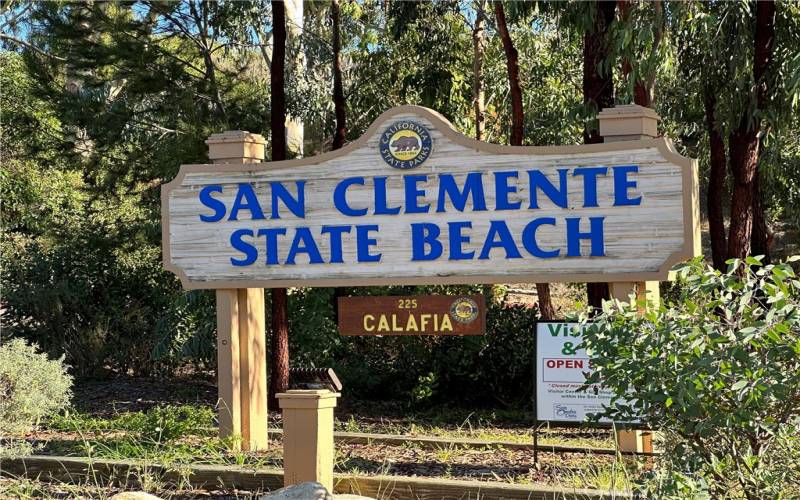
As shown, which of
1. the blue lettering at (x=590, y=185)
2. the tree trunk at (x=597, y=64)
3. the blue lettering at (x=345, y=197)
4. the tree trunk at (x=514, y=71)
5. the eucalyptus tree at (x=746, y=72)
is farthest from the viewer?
the tree trunk at (x=514, y=71)

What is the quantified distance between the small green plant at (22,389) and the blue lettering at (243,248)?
213cm

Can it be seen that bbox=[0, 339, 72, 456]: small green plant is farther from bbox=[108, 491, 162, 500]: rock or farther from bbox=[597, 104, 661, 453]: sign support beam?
bbox=[597, 104, 661, 453]: sign support beam

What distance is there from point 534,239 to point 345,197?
1.79m

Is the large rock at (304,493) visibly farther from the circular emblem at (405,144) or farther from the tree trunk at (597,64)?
the tree trunk at (597,64)

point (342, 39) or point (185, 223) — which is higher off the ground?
point (342, 39)

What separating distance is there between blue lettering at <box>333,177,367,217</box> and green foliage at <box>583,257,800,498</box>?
14.5 ft

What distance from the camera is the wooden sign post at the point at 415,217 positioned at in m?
8.88

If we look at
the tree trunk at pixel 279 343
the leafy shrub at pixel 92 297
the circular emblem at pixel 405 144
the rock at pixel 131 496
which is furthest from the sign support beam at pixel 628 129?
the leafy shrub at pixel 92 297

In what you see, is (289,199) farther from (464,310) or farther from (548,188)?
(548,188)

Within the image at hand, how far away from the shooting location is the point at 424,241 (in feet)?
31.0

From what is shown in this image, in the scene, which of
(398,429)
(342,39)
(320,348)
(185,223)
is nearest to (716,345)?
(185,223)

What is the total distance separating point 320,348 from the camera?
15.0 metres

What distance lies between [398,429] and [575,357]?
152 inches

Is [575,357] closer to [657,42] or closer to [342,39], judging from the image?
[657,42]
